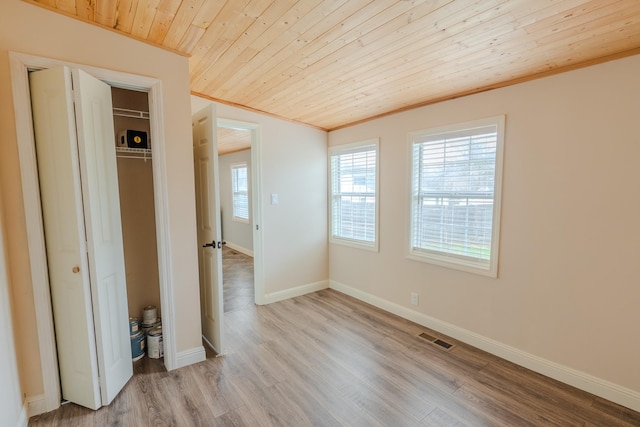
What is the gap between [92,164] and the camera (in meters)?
1.90

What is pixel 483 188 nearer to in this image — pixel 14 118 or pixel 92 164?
pixel 92 164

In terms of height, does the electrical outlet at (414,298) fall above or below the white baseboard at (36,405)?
above

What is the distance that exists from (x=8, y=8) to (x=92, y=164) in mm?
971

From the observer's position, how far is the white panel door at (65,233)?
5.92ft

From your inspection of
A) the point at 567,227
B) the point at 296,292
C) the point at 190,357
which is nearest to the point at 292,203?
the point at 296,292

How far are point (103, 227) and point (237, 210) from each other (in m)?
5.03

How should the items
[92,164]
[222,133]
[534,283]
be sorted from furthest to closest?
[222,133]
[534,283]
[92,164]

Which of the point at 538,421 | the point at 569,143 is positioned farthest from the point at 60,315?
the point at 569,143

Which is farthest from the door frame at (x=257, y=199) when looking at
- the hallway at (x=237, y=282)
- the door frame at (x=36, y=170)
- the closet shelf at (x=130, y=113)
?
the door frame at (x=36, y=170)

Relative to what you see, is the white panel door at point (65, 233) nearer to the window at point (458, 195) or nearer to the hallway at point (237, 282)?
the hallway at point (237, 282)

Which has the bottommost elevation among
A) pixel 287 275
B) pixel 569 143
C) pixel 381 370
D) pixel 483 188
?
pixel 381 370

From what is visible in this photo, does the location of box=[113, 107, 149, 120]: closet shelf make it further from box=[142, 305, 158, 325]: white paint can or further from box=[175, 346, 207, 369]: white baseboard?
box=[175, 346, 207, 369]: white baseboard

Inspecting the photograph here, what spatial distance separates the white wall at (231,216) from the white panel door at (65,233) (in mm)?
4545

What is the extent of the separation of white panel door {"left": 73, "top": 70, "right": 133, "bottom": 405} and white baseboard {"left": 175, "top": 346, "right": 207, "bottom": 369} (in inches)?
14.3
